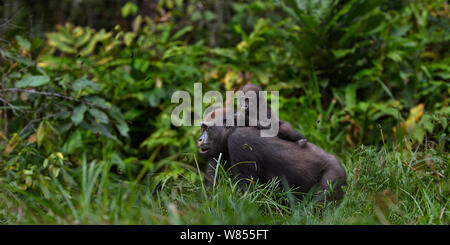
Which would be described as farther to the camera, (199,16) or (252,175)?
(199,16)

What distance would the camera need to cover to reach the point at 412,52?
20.2ft

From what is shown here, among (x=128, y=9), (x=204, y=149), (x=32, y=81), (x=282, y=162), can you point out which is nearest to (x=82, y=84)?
(x=32, y=81)

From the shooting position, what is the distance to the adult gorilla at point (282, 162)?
2.86 metres

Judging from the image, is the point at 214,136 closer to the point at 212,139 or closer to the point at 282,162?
the point at 212,139

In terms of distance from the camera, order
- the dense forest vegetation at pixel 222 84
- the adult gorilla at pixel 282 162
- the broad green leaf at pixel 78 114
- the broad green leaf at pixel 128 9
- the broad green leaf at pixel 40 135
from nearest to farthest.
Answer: the adult gorilla at pixel 282 162
the broad green leaf at pixel 40 135
the dense forest vegetation at pixel 222 84
the broad green leaf at pixel 78 114
the broad green leaf at pixel 128 9

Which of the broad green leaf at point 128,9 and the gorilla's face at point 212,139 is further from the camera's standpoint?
the broad green leaf at point 128,9

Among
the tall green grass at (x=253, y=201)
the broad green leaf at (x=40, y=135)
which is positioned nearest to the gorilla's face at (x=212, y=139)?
the tall green grass at (x=253, y=201)

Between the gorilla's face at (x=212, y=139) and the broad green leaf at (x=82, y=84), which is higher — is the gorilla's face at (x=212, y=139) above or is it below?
below

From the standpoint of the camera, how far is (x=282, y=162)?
113 inches

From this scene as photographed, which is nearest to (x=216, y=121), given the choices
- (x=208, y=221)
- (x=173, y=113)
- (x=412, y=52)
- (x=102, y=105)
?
(x=208, y=221)

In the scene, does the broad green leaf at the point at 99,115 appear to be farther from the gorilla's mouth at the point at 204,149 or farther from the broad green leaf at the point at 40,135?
the gorilla's mouth at the point at 204,149

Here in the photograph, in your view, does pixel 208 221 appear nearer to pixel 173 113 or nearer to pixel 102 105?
pixel 102 105

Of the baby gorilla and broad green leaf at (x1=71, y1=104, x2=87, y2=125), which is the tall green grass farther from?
broad green leaf at (x1=71, y1=104, x2=87, y2=125)
